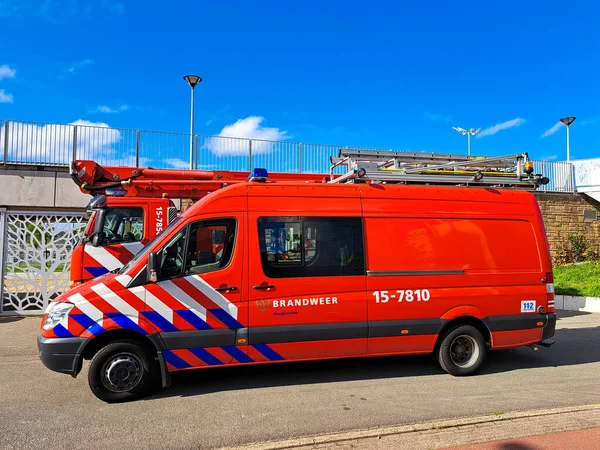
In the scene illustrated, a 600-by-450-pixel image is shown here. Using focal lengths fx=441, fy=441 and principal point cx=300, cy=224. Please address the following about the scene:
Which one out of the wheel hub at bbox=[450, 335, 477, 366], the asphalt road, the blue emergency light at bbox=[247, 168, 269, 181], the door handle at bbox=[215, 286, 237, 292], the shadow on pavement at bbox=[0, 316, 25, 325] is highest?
the blue emergency light at bbox=[247, 168, 269, 181]

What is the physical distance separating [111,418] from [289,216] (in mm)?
2902

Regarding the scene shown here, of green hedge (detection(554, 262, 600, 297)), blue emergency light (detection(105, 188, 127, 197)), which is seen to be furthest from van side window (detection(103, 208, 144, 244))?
green hedge (detection(554, 262, 600, 297))

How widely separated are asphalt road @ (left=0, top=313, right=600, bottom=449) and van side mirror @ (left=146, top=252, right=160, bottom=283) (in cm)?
138

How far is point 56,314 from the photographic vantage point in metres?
4.88

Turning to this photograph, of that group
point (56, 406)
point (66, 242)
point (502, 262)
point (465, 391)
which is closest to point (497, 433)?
point (465, 391)

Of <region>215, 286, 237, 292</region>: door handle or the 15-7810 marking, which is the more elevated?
<region>215, 286, 237, 292</region>: door handle

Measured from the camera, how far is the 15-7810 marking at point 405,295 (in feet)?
18.4

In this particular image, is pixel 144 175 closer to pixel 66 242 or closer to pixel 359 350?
pixel 66 242

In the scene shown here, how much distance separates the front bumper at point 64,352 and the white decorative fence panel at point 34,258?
6598mm

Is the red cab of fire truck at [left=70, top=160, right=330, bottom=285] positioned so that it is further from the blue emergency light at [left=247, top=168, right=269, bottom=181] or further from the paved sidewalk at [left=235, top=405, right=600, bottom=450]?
the paved sidewalk at [left=235, top=405, right=600, bottom=450]

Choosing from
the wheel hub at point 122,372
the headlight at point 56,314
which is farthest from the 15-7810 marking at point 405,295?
the headlight at point 56,314

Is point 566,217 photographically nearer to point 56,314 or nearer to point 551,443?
point 551,443

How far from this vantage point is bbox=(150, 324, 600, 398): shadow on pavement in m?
5.59

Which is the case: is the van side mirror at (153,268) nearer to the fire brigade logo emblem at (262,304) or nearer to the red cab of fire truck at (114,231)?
the fire brigade logo emblem at (262,304)
